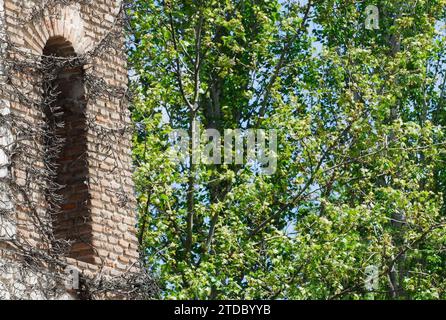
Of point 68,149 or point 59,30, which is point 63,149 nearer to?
point 68,149

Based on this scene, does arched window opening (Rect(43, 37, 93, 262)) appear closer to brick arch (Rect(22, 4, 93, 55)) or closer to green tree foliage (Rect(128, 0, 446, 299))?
brick arch (Rect(22, 4, 93, 55))

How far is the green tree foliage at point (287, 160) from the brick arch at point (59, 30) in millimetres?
5009

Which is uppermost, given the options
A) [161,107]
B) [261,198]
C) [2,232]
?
[161,107]

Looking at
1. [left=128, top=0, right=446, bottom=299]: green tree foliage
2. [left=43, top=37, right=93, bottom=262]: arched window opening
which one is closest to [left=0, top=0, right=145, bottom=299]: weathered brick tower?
[left=43, top=37, right=93, bottom=262]: arched window opening

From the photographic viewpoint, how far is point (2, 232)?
516 inches

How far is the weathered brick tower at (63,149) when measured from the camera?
44.3ft

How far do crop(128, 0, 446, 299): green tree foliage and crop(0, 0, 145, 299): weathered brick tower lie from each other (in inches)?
179

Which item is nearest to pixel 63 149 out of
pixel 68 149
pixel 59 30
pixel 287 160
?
pixel 68 149

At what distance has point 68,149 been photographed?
14.8 metres
